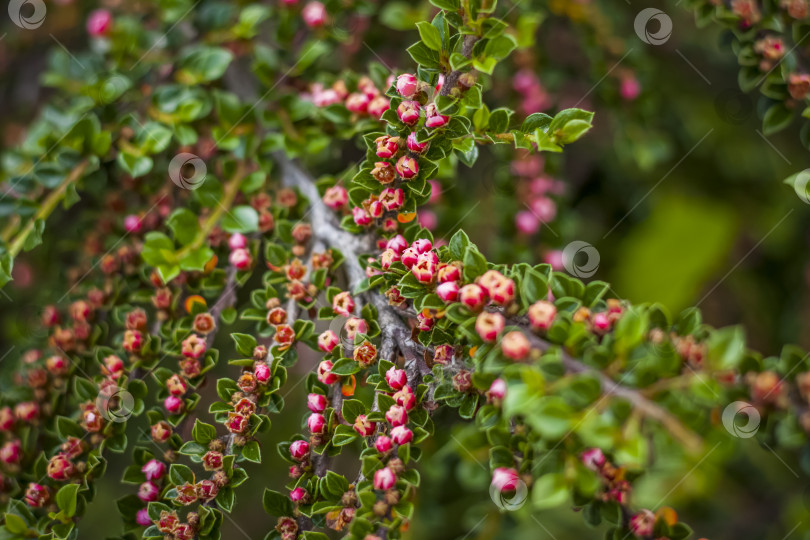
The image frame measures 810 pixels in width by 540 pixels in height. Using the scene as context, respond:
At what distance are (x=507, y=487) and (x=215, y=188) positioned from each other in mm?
733

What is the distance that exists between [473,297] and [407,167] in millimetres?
229

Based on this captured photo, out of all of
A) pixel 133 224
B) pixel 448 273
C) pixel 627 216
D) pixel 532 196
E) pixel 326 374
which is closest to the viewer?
pixel 448 273

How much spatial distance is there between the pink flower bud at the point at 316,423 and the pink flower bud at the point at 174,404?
236mm

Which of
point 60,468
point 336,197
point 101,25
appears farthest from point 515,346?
point 101,25

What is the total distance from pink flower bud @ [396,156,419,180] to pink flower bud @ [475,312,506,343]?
9.8 inches

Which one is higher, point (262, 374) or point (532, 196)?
point (532, 196)

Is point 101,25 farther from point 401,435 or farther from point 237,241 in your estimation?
point 401,435

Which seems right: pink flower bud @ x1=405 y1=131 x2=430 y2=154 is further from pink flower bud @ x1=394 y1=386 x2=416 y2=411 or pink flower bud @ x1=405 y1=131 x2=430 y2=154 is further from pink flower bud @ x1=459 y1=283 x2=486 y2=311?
pink flower bud @ x1=394 y1=386 x2=416 y2=411

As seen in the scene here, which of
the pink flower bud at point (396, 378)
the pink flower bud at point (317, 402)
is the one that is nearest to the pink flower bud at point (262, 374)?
the pink flower bud at point (317, 402)

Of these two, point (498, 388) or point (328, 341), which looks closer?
point (498, 388)

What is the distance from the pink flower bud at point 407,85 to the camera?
33.2 inches

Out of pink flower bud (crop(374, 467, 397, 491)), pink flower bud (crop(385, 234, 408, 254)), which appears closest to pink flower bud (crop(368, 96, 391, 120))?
pink flower bud (crop(385, 234, 408, 254))

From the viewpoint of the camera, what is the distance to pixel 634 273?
218cm

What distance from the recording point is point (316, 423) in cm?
86
